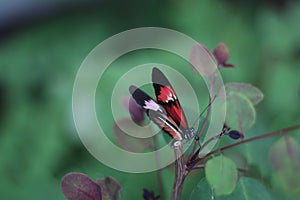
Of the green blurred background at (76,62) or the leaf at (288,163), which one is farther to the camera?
the green blurred background at (76,62)

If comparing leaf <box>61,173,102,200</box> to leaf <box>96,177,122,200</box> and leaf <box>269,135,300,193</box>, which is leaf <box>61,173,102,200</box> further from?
leaf <box>269,135,300,193</box>

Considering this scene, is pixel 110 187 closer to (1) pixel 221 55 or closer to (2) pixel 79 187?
(2) pixel 79 187

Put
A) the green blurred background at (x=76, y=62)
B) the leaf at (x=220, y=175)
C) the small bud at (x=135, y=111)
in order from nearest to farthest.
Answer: the leaf at (x=220, y=175)
the small bud at (x=135, y=111)
the green blurred background at (x=76, y=62)

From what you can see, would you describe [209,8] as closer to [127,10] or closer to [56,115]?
[127,10]

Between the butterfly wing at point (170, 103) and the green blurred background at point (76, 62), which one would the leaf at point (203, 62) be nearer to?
the butterfly wing at point (170, 103)

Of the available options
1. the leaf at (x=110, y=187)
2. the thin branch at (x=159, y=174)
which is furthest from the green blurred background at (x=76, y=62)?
the leaf at (x=110, y=187)

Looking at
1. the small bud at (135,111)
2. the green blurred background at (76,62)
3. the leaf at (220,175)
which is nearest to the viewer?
the leaf at (220,175)

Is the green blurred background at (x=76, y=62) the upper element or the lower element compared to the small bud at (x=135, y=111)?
lower
